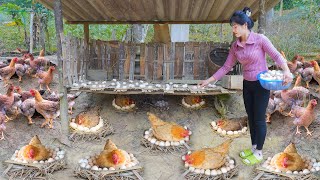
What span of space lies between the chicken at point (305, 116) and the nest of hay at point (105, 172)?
9.32ft

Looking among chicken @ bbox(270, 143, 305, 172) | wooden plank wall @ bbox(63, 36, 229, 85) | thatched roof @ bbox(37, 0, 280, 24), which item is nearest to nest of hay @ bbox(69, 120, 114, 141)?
wooden plank wall @ bbox(63, 36, 229, 85)

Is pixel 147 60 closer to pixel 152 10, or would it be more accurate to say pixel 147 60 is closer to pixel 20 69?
pixel 152 10

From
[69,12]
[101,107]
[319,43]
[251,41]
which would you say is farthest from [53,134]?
[319,43]

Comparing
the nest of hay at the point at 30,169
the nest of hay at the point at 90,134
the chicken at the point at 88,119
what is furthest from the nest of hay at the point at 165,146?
the nest of hay at the point at 30,169

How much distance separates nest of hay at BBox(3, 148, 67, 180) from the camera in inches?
192

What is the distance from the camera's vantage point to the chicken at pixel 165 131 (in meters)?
5.76

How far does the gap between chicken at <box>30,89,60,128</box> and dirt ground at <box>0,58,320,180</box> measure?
267 millimetres

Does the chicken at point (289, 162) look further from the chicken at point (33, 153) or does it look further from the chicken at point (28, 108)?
the chicken at point (28, 108)

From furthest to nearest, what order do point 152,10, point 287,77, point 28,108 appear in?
1. point 152,10
2. point 28,108
3. point 287,77

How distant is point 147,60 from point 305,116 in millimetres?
3375

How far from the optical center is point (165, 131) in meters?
5.77

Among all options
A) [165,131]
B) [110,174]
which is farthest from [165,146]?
[110,174]

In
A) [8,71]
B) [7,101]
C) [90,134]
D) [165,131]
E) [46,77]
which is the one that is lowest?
[90,134]

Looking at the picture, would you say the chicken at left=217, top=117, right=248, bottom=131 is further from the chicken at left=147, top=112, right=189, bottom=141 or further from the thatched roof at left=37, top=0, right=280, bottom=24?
the thatched roof at left=37, top=0, right=280, bottom=24
